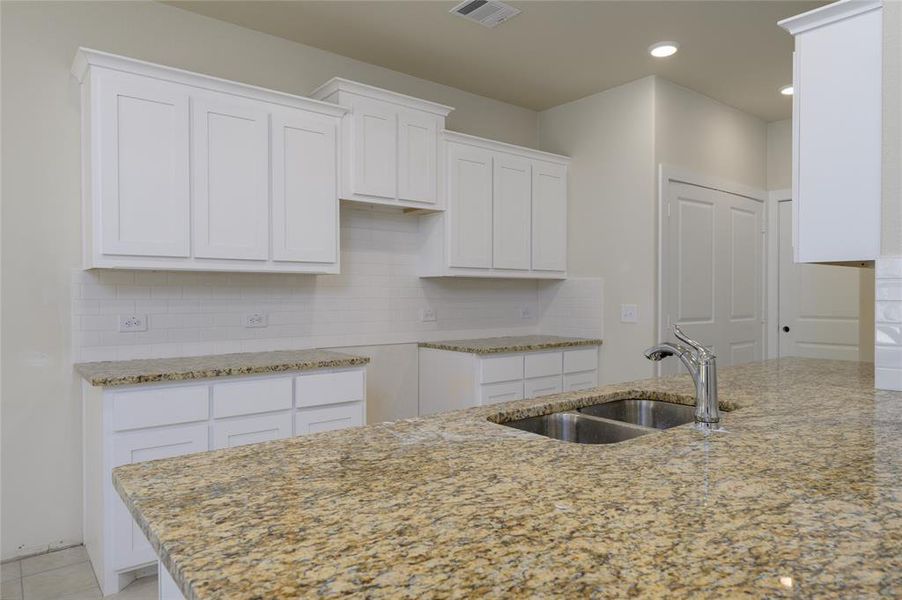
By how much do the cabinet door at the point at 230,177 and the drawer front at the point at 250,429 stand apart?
83 cm

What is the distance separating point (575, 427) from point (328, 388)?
63.2 inches

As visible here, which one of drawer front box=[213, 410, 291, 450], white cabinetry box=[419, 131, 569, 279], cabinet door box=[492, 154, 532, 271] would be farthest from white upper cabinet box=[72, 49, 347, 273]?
cabinet door box=[492, 154, 532, 271]

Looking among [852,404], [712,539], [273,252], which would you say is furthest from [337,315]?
[712,539]

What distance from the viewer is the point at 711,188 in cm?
470

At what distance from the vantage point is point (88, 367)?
2.73 meters

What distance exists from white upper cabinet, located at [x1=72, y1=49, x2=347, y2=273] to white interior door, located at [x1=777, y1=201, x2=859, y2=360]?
13.5 feet

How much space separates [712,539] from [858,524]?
0.24m

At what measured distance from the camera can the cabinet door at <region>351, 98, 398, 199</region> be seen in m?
3.44

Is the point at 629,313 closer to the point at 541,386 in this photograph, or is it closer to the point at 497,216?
the point at 541,386

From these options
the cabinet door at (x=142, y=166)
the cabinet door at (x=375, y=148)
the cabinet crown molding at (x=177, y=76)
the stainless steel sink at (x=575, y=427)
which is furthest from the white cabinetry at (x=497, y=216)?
the stainless steel sink at (x=575, y=427)

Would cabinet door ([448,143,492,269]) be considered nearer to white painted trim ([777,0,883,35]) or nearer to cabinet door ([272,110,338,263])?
cabinet door ([272,110,338,263])

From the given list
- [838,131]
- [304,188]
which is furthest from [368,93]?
[838,131]

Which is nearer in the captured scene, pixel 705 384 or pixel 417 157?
pixel 705 384

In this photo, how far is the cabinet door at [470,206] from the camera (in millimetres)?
3967
